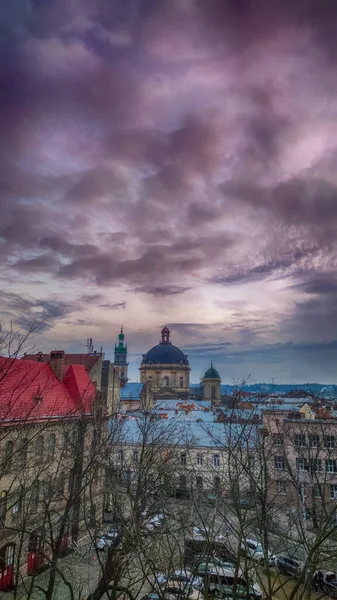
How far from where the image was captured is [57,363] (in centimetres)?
3981

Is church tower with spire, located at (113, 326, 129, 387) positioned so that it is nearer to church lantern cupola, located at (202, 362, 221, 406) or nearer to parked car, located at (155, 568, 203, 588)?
church lantern cupola, located at (202, 362, 221, 406)

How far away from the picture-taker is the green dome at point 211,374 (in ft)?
488

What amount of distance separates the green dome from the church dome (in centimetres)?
1073

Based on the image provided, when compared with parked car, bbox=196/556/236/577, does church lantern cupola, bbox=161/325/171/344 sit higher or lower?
higher

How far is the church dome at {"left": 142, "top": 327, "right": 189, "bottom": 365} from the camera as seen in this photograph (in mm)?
154250

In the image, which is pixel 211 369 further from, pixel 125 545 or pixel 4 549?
pixel 125 545

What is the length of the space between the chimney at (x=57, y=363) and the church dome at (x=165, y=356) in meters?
115

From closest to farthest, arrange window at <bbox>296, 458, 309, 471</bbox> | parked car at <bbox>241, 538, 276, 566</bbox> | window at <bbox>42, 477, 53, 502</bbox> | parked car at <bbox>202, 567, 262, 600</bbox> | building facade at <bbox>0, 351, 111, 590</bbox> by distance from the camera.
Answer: parked car at <bbox>202, 567, 262, 600</bbox> < parked car at <bbox>241, 538, 276, 566</bbox> < window at <bbox>42, 477, 53, 502</bbox> < building facade at <bbox>0, 351, 111, 590</bbox> < window at <bbox>296, 458, 309, 471</bbox>

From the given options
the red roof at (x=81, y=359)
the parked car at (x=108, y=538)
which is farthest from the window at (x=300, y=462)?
the red roof at (x=81, y=359)

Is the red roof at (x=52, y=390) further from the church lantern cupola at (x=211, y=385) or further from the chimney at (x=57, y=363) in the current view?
the church lantern cupola at (x=211, y=385)

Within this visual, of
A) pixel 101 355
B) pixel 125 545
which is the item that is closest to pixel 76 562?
pixel 125 545

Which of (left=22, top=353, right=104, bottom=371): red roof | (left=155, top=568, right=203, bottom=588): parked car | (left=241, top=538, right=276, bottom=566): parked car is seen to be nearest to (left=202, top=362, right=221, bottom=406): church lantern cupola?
(left=22, top=353, right=104, bottom=371): red roof

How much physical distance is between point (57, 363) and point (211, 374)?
115112mm

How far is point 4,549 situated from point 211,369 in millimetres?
128070
